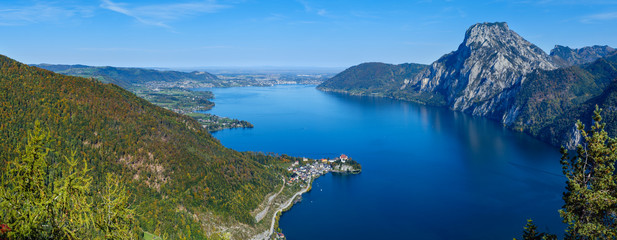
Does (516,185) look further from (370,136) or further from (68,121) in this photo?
(68,121)

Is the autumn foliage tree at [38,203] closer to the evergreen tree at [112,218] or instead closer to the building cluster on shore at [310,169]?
the evergreen tree at [112,218]

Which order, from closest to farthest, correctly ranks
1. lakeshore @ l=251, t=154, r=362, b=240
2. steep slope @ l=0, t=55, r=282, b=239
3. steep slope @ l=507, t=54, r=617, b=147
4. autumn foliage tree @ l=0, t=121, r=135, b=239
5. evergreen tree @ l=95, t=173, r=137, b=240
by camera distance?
autumn foliage tree @ l=0, t=121, r=135, b=239, evergreen tree @ l=95, t=173, r=137, b=240, steep slope @ l=0, t=55, r=282, b=239, lakeshore @ l=251, t=154, r=362, b=240, steep slope @ l=507, t=54, r=617, b=147

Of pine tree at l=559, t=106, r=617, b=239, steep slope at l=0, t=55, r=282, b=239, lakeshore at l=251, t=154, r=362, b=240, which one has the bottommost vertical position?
lakeshore at l=251, t=154, r=362, b=240

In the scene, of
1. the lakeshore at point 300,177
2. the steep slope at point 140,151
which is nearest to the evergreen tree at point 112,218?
the steep slope at point 140,151

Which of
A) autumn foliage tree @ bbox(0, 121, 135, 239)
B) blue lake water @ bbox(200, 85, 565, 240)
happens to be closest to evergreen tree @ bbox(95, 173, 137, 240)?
autumn foliage tree @ bbox(0, 121, 135, 239)

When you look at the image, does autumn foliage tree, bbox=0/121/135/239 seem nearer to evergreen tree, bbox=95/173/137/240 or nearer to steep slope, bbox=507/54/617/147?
evergreen tree, bbox=95/173/137/240

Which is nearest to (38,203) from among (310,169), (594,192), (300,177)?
(594,192)
